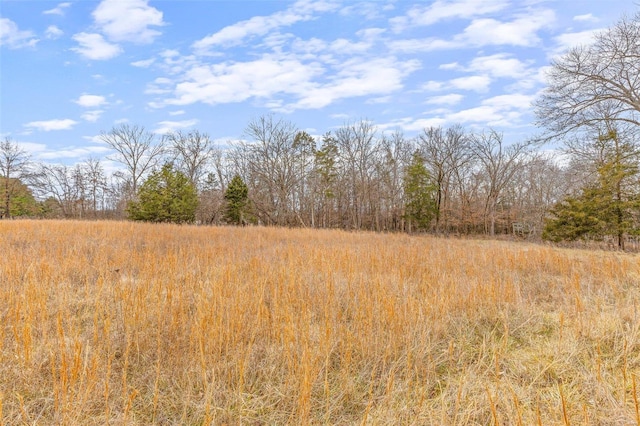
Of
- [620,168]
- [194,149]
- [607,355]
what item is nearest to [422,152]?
[620,168]

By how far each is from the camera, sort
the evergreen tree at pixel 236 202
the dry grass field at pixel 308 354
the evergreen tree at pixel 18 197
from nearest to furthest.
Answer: the dry grass field at pixel 308 354, the evergreen tree at pixel 236 202, the evergreen tree at pixel 18 197

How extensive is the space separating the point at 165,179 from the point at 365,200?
20527 millimetres

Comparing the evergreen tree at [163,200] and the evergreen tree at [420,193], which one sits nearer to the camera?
the evergreen tree at [163,200]

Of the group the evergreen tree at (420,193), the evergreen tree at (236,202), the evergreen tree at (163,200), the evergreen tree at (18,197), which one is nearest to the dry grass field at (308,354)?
the evergreen tree at (163,200)

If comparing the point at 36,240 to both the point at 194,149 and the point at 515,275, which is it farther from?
the point at 194,149

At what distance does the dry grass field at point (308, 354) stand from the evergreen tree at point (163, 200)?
17222mm

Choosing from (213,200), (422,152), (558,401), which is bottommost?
(558,401)

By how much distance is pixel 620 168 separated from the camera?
13.4 meters

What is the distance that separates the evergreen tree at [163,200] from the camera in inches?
790

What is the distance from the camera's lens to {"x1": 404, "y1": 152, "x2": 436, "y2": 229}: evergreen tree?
26.9 m

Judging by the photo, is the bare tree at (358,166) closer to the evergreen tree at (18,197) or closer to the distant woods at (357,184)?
the distant woods at (357,184)

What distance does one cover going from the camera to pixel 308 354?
2164 mm

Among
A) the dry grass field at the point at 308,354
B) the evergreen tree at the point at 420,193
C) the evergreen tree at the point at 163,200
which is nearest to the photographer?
the dry grass field at the point at 308,354

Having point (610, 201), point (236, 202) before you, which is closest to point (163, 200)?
point (236, 202)
